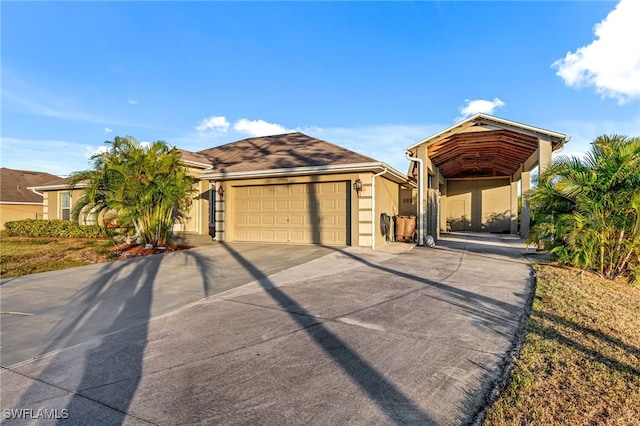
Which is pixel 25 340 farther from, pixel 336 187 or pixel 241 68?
pixel 241 68

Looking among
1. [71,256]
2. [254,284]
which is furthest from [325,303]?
[71,256]

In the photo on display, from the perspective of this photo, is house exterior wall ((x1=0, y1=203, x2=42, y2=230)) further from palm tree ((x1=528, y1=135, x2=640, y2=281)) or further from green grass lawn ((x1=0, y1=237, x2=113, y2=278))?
palm tree ((x1=528, y1=135, x2=640, y2=281))

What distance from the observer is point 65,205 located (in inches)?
709

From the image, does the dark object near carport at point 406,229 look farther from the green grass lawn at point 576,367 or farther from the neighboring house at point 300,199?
the green grass lawn at point 576,367

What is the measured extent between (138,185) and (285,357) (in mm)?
9052

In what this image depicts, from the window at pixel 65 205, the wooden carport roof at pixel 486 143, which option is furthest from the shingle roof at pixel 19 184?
the wooden carport roof at pixel 486 143

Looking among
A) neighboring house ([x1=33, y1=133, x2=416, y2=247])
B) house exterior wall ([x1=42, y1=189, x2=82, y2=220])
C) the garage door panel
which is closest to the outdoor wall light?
neighboring house ([x1=33, y1=133, x2=416, y2=247])

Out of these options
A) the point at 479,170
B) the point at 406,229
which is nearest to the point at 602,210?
the point at 406,229

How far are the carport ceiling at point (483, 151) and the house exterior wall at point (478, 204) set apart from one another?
56.2 inches

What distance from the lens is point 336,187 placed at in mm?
11430

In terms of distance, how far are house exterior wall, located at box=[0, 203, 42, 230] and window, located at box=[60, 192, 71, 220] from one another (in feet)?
23.3

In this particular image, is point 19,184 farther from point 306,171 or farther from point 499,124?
point 499,124

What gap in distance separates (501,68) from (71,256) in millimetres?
16362

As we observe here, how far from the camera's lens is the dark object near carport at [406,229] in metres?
13.4
